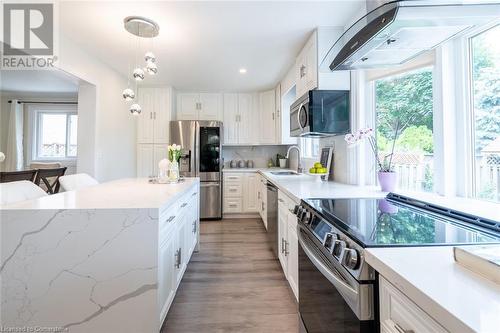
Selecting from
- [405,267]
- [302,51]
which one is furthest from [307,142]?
[405,267]

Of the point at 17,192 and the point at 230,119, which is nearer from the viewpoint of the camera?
the point at 17,192

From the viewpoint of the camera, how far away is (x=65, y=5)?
A: 213 cm

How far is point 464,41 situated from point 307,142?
253 cm

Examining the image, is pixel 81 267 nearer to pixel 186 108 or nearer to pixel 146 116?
pixel 146 116

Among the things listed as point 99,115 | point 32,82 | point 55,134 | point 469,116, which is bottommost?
point 469,116

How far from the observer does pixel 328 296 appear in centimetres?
103

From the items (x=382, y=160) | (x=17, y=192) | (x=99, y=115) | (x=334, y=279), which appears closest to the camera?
(x=334, y=279)

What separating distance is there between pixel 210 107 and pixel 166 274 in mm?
3873

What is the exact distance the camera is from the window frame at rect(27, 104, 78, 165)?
5703 mm

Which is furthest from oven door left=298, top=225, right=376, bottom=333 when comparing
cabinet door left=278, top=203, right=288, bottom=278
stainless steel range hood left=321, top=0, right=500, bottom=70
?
stainless steel range hood left=321, top=0, right=500, bottom=70

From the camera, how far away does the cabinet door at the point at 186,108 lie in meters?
4.96

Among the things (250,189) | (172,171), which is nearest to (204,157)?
(250,189)

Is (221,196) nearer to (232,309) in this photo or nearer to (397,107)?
Result: (232,309)

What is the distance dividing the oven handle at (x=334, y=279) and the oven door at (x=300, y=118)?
1402 millimetres
